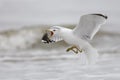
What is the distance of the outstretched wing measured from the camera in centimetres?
1086

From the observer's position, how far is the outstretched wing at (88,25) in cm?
1086

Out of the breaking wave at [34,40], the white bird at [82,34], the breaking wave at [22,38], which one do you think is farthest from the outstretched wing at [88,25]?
the breaking wave at [22,38]

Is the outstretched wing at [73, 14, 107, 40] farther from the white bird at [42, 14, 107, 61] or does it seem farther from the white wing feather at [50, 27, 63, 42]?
the white wing feather at [50, 27, 63, 42]

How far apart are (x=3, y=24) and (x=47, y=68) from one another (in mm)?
7431

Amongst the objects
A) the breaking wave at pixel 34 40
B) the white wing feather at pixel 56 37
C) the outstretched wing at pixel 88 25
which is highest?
the breaking wave at pixel 34 40

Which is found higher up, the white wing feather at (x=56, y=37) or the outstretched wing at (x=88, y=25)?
the outstretched wing at (x=88, y=25)

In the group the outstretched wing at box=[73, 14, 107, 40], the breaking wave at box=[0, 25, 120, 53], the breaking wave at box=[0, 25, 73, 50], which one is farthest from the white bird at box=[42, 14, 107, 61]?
the breaking wave at box=[0, 25, 73, 50]

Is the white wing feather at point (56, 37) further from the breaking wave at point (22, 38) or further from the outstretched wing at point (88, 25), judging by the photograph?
the breaking wave at point (22, 38)

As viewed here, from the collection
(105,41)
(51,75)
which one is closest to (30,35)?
(105,41)

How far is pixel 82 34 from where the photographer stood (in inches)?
434

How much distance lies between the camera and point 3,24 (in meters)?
20.5

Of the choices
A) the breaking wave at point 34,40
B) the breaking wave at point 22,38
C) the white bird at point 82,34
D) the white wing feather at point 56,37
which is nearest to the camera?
the white bird at point 82,34

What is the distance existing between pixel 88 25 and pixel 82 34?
173 mm

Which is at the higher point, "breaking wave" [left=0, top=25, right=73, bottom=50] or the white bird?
"breaking wave" [left=0, top=25, right=73, bottom=50]
